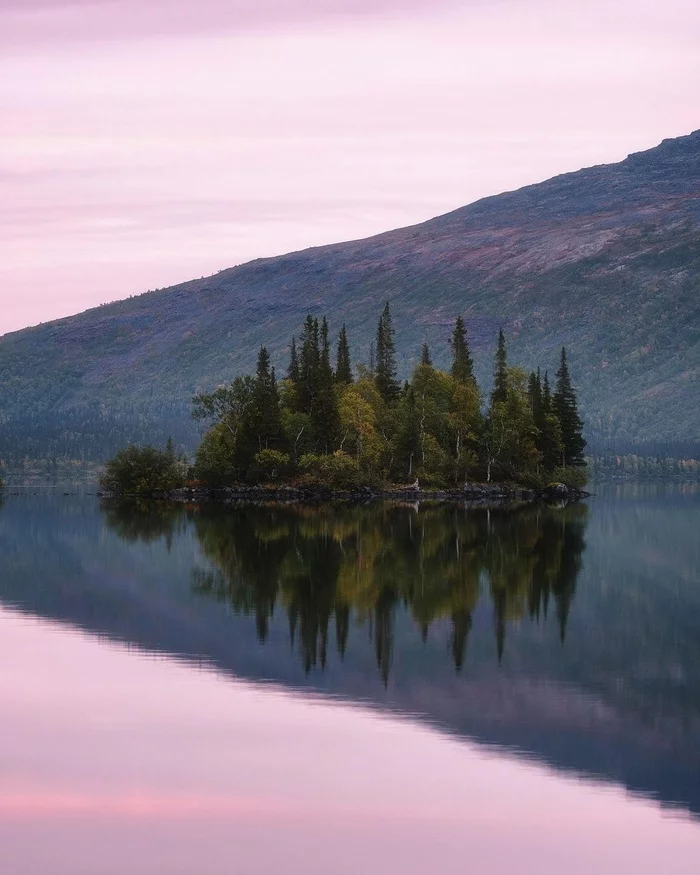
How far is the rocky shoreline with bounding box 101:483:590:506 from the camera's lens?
12694 centimetres

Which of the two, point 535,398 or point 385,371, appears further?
point 385,371

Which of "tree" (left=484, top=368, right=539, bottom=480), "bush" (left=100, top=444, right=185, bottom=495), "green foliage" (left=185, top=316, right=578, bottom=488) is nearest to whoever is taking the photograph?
"green foliage" (left=185, top=316, right=578, bottom=488)

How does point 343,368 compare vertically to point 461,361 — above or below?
below

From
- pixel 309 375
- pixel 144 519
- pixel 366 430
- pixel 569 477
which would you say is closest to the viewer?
pixel 144 519

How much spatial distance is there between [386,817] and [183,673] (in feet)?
36.0

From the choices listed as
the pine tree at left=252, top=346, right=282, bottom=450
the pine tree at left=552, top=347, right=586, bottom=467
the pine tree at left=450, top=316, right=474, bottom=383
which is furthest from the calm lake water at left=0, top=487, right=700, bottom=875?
the pine tree at left=552, top=347, right=586, bottom=467

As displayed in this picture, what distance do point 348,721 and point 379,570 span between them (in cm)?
2669

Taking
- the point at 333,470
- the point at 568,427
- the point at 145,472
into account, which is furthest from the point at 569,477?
the point at 145,472

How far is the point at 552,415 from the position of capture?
15050 cm

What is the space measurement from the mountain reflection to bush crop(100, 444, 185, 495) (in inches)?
1582

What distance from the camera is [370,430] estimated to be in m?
134

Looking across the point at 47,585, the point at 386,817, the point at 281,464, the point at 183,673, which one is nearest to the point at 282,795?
the point at 386,817

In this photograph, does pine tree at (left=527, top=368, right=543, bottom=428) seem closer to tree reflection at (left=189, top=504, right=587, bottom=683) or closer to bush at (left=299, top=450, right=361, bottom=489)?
bush at (left=299, top=450, right=361, bottom=489)

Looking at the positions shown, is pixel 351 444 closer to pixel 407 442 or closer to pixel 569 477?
pixel 407 442
